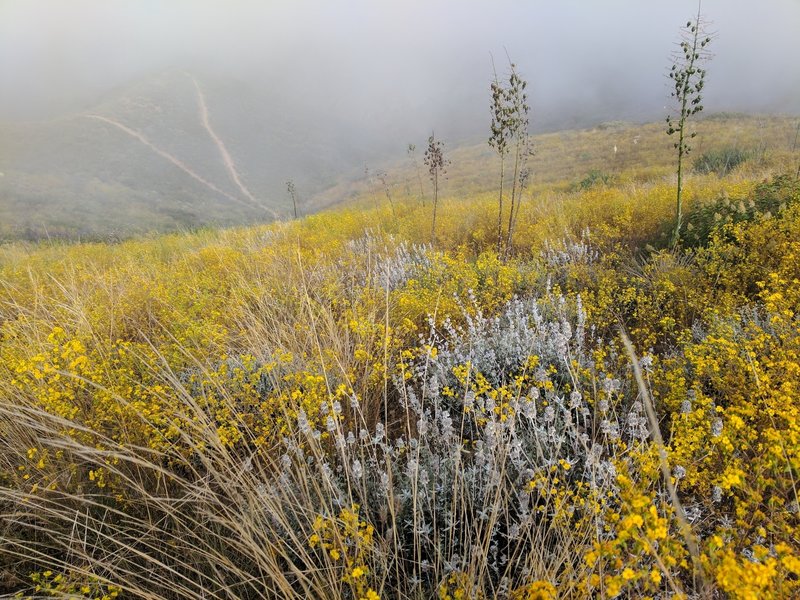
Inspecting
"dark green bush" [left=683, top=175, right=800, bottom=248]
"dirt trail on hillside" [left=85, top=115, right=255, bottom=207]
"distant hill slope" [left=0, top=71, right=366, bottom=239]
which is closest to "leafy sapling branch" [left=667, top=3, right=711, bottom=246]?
"dark green bush" [left=683, top=175, right=800, bottom=248]

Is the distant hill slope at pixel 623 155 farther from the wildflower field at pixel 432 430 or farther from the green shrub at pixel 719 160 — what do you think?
the wildflower field at pixel 432 430

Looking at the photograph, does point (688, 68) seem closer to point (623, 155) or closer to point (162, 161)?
point (623, 155)

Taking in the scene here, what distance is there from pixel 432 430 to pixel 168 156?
54080 millimetres

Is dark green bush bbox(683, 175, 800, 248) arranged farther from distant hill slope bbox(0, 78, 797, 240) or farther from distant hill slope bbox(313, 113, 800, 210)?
distant hill slope bbox(0, 78, 797, 240)

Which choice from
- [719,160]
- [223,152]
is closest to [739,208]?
[719,160]

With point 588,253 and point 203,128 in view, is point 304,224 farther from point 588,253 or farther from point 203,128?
point 203,128

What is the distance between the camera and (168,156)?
45.7 metres

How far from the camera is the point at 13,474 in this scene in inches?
84.1

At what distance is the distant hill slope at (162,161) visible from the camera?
85.2 feet

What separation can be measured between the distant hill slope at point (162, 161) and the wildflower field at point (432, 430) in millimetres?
18988

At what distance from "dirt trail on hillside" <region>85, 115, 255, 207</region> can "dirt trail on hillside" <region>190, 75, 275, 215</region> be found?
6.02 ft

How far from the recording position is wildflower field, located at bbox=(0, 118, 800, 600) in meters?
1.38

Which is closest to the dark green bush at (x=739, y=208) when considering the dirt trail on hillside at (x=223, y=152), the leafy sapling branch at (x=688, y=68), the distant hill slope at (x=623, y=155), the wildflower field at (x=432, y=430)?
the wildflower field at (x=432, y=430)

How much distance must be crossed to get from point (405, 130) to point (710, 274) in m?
70.3
